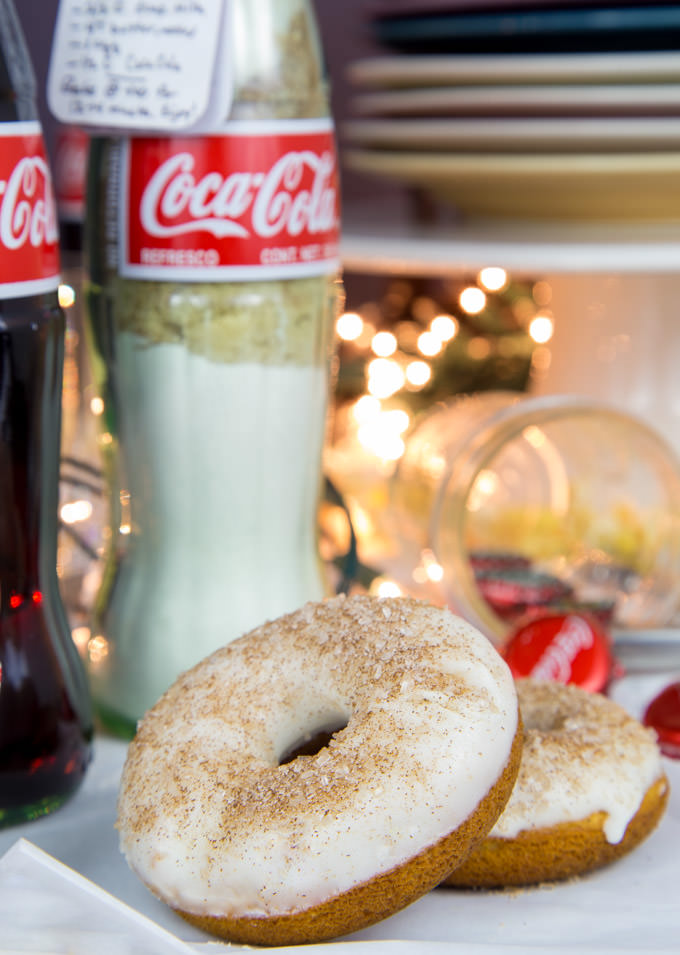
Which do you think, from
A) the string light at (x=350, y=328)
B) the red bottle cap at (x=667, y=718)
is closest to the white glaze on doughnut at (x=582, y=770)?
the red bottle cap at (x=667, y=718)

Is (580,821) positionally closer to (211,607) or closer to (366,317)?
(211,607)

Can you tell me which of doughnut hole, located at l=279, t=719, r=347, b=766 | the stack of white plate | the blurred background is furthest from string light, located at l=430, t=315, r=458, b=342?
doughnut hole, located at l=279, t=719, r=347, b=766

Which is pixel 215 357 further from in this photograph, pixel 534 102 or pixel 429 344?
pixel 429 344

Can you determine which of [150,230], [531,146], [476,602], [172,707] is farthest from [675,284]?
[172,707]

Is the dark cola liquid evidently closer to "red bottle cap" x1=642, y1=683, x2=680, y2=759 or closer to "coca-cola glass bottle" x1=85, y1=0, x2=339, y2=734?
A: "coca-cola glass bottle" x1=85, y1=0, x2=339, y2=734

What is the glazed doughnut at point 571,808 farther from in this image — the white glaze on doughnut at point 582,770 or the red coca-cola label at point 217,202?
the red coca-cola label at point 217,202

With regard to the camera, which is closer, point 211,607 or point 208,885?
point 208,885
